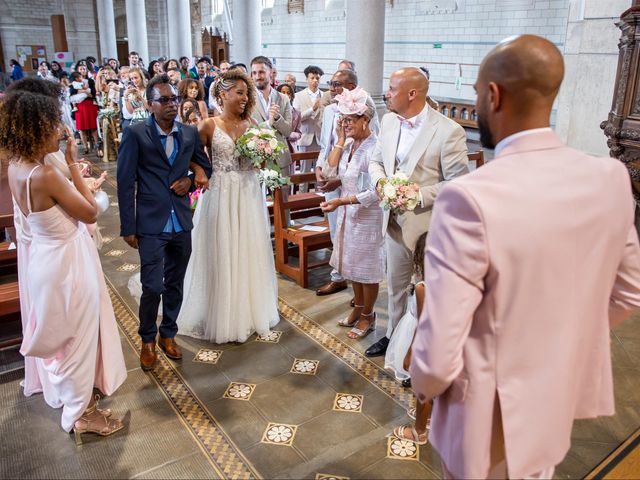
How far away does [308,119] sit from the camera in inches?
281

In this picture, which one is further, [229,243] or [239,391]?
[229,243]

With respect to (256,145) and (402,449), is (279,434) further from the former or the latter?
(256,145)

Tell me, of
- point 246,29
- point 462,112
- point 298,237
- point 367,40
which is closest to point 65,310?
point 298,237

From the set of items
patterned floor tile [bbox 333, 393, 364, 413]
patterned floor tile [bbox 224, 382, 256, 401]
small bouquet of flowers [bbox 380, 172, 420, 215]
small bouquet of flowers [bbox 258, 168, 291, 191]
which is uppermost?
small bouquet of flowers [bbox 380, 172, 420, 215]

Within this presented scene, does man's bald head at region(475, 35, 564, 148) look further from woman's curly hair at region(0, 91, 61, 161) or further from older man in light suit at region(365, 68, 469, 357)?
woman's curly hair at region(0, 91, 61, 161)

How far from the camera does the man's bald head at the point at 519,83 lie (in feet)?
4.20

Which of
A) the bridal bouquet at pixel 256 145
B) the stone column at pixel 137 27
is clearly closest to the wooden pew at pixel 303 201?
the bridal bouquet at pixel 256 145

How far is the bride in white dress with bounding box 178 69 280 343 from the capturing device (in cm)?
377

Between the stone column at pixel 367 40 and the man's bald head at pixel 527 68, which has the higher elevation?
the stone column at pixel 367 40

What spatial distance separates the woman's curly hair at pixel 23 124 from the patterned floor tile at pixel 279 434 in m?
1.81

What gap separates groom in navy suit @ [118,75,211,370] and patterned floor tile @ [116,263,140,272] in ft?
6.42

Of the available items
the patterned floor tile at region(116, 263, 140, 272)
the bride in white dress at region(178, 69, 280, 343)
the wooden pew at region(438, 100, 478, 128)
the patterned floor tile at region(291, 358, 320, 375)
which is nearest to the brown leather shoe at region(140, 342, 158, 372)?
the bride in white dress at region(178, 69, 280, 343)

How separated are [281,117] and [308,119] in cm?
171

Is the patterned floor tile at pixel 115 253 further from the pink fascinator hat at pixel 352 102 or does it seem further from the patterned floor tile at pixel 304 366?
the pink fascinator hat at pixel 352 102
